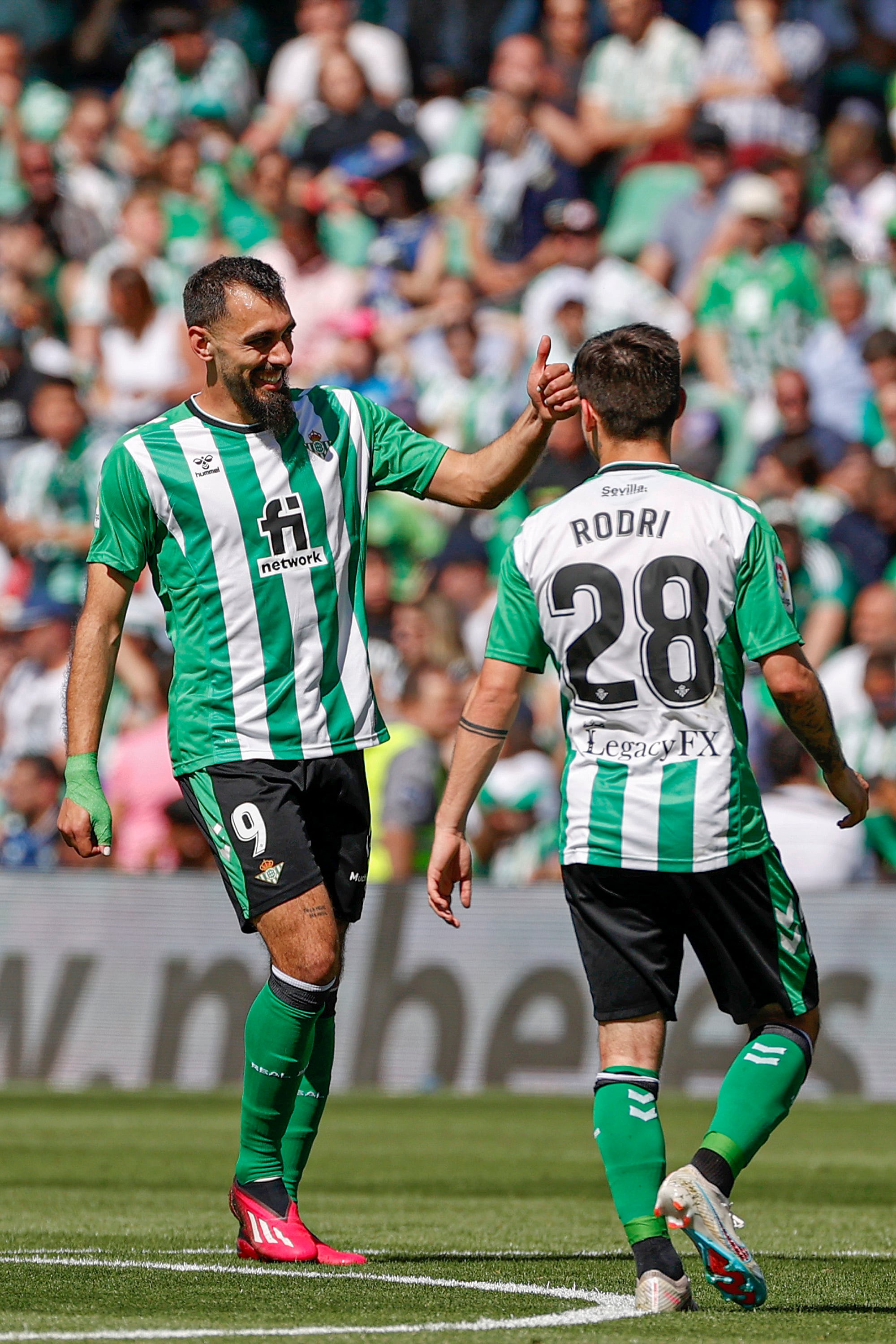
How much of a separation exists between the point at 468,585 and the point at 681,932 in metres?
8.89

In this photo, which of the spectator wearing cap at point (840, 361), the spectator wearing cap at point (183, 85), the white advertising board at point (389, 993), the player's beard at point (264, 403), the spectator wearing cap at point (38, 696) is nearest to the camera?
the player's beard at point (264, 403)

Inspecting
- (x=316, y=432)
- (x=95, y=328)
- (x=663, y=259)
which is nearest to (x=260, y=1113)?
(x=316, y=432)

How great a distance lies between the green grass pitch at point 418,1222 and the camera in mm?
4559

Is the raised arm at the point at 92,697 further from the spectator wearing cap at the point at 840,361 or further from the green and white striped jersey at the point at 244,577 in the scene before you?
the spectator wearing cap at the point at 840,361

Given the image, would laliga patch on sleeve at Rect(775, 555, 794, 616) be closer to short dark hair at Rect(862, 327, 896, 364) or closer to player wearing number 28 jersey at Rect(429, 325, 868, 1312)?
player wearing number 28 jersey at Rect(429, 325, 868, 1312)

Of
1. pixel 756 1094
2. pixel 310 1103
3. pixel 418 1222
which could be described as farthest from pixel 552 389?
pixel 418 1222

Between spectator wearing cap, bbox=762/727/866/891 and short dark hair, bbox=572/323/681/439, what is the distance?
20.4 ft

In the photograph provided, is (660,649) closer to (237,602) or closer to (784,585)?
(784,585)

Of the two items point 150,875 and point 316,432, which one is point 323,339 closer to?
point 150,875

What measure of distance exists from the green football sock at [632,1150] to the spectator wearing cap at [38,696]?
998 centimetres

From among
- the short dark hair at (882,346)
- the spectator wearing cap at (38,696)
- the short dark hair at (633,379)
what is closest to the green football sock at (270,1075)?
the short dark hair at (633,379)

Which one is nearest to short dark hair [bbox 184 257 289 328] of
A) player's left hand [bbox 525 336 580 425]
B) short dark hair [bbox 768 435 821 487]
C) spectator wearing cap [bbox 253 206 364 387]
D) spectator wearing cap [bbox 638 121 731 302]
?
player's left hand [bbox 525 336 580 425]

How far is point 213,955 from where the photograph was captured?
12.1 metres

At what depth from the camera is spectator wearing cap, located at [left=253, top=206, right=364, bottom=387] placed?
53.8 feet
